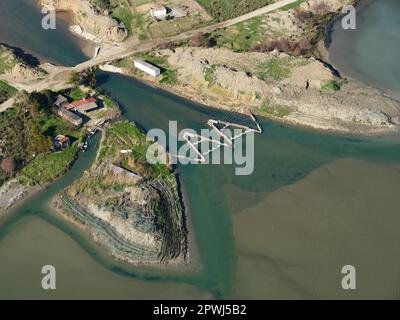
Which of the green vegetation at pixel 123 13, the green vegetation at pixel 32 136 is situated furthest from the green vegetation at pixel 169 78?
Result: the green vegetation at pixel 32 136

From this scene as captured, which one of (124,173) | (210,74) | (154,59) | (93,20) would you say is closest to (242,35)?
(210,74)

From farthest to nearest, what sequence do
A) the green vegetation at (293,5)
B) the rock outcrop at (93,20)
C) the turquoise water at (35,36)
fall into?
the green vegetation at (293,5)
the rock outcrop at (93,20)
the turquoise water at (35,36)

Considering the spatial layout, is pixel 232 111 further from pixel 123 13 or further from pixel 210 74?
pixel 123 13

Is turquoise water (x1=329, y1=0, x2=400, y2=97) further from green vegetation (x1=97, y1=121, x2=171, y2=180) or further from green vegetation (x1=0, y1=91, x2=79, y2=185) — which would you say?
green vegetation (x1=0, y1=91, x2=79, y2=185)

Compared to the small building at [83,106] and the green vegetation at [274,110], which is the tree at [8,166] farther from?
the green vegetation at [274,110]

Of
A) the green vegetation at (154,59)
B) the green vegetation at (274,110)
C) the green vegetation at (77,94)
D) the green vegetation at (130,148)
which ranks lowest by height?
the green vegetation at (130,148)
